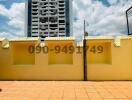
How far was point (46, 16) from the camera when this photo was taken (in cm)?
11338

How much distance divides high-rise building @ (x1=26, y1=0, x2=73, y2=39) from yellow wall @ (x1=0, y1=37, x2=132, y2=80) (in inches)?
3821

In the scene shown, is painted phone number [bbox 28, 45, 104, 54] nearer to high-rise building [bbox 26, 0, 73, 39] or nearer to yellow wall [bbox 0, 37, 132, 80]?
yellow wall [bbox 0, 37, 132, 80]

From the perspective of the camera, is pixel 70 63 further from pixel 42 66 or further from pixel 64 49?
pixel 42 66

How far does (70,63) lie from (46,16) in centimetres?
10188

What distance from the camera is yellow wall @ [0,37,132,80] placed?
13.3 m

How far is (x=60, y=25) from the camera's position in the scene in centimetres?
11100

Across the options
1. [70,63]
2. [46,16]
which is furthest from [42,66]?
[46,16]

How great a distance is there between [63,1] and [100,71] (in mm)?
103241

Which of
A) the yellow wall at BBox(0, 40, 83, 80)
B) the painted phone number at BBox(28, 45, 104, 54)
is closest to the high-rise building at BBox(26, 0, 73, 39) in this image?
the painted phone number at BBox(28, 45, 104, 54)

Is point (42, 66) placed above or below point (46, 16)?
below

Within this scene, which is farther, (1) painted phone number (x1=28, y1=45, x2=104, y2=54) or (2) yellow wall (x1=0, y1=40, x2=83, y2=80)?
(1) painted phone number (x1=28, y1=45, x2=104, y2=54)
